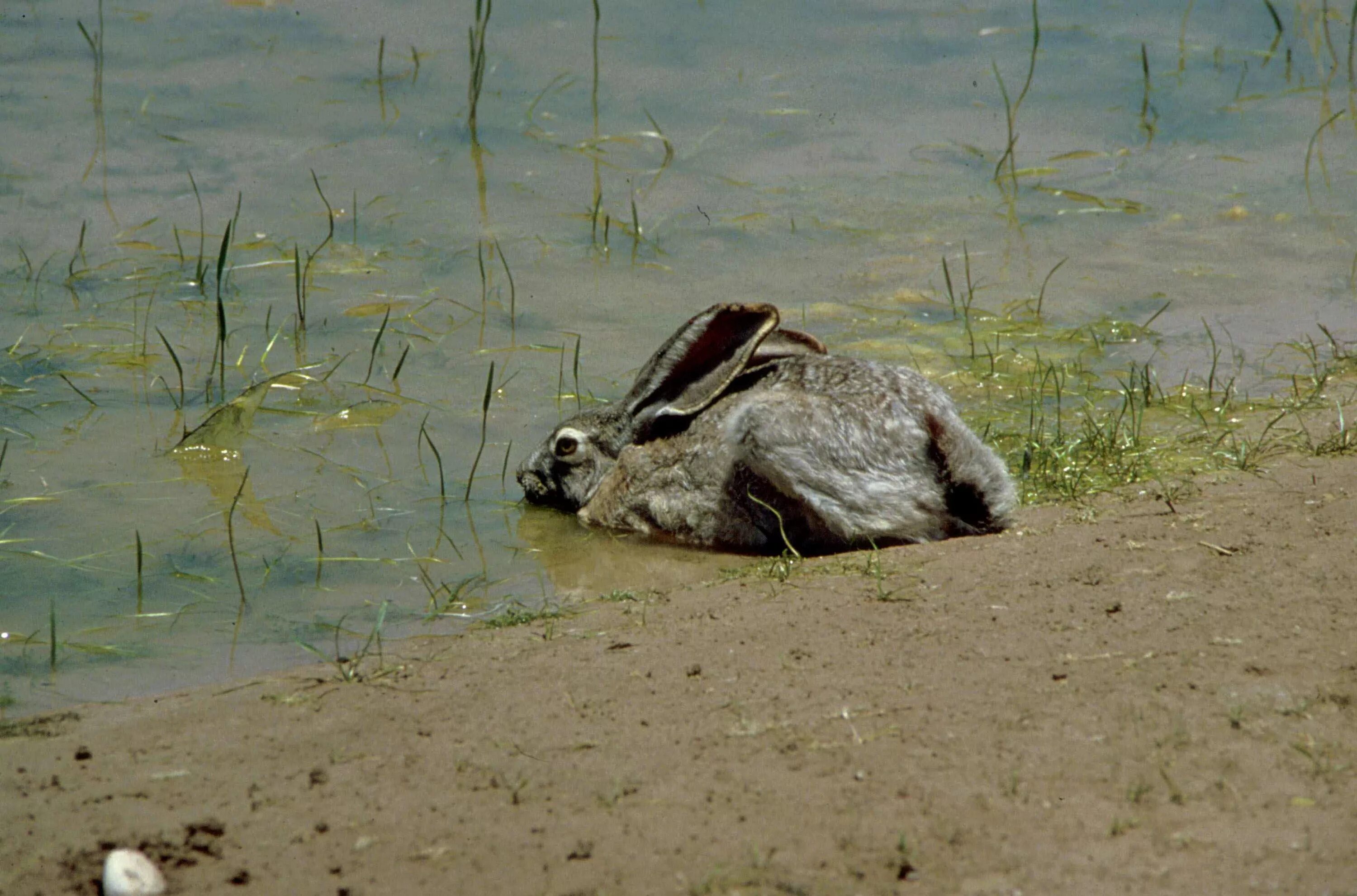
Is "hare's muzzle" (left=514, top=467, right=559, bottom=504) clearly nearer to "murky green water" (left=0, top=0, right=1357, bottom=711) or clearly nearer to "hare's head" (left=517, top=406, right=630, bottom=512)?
"hare's head" (left=517, top=406, right=630, bottom=512)

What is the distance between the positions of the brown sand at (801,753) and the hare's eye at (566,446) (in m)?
1.83

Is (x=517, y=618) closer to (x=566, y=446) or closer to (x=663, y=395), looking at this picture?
(x=566, y=446)

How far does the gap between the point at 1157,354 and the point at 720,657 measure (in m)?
4.98

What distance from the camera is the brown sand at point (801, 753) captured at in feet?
10.2

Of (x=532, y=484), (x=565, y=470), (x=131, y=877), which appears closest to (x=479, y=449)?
(x=532, y=484)

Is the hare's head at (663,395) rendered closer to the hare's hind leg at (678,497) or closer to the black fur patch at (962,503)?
the hare's hind leg at (678,497)

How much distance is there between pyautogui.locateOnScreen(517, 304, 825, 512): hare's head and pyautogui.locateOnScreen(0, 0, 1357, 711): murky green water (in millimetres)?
257

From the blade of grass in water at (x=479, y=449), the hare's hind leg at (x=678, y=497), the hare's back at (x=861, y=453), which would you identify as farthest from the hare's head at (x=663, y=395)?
the hare's back at (x=861, y=453)

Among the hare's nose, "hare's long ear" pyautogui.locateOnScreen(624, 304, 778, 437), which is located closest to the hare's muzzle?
the hare's nose

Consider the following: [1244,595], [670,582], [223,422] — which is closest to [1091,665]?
[1244,595]

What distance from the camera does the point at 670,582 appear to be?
19.1 feet

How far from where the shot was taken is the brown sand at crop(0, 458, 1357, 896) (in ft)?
10.2

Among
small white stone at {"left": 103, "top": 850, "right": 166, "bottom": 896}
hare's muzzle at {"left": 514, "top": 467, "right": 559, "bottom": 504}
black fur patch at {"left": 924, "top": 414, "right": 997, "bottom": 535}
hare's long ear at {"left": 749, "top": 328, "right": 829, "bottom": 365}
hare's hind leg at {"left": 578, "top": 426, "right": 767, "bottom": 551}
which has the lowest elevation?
hare's muzzle at {"left": 514, "top": 467, "right": 559, "bottom": 504}

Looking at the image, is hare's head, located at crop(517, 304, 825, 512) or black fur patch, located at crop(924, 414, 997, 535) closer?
black fur patch, located at crop(924, 414, 997, 535)
